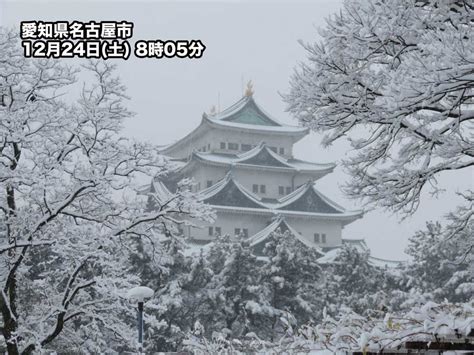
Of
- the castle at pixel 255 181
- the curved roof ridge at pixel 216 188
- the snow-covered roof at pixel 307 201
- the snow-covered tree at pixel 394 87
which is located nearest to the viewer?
the snow-covered tree at pixel 394 87

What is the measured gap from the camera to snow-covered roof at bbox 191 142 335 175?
152 feet

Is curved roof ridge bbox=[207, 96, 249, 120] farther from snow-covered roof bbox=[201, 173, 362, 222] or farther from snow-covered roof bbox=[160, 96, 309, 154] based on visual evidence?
snow-covered roof bbox=[201, 173, 362, 222]

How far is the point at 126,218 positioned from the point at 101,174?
1008 mm

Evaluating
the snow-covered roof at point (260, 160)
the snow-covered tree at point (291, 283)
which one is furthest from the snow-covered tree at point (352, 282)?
the snow-covered roof at point (260, 160)

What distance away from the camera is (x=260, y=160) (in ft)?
156

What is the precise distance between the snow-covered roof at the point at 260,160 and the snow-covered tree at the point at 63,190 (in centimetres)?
3333

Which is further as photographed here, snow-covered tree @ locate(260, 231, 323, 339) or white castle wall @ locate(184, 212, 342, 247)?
white castle wall @ locate(184, 212, 342, 247)

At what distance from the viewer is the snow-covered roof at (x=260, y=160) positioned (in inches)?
1823

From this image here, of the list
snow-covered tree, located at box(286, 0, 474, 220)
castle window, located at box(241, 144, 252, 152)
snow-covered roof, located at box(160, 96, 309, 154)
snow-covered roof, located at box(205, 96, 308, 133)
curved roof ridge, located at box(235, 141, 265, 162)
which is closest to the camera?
snow-covered tree, located at box(286, 0, 474, 220)

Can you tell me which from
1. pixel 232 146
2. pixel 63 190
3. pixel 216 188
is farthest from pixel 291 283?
pixel 232 146

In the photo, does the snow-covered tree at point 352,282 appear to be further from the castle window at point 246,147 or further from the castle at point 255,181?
the castle window at point 246,147

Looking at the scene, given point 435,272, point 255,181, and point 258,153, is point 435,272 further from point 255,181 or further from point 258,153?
point 255,181

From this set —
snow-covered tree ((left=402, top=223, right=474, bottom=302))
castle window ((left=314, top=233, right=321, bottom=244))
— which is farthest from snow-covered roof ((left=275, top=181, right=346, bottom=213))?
snow-covered tree ((left=402, top=223, right=474, bottom=302))

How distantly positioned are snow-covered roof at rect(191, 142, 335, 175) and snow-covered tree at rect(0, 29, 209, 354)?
33.3 m
